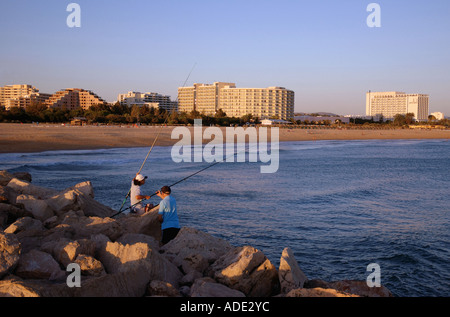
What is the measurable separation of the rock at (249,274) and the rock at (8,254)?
221 centimetres

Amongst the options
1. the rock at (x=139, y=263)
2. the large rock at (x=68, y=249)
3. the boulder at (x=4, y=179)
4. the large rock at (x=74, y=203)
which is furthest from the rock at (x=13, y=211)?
the boulder at (x=4, y=179)

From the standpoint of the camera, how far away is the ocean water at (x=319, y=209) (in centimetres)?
734

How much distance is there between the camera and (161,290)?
411cm

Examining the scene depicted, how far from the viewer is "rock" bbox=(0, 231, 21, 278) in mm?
4191

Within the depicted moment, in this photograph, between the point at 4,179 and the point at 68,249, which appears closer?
the point at 68,249

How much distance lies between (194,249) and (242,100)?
158659 mm

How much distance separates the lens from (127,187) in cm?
1457

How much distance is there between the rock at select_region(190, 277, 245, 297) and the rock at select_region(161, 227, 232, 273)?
774 mm

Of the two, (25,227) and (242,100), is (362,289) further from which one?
(242,100)

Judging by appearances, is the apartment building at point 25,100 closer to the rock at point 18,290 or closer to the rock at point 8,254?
the rock at point 8,254

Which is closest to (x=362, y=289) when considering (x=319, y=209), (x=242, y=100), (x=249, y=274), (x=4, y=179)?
(x=249, y=274)

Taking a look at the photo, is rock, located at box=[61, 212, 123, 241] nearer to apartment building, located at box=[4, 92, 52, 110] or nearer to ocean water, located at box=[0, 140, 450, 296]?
ocean water, located at box=[0, 140, 450, 296]

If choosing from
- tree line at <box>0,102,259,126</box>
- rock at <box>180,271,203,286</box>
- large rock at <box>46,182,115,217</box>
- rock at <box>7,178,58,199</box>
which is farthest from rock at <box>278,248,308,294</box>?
tree line at <box>0,102,259,126</box>
